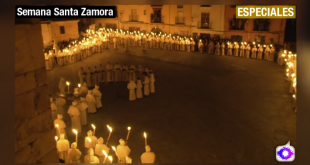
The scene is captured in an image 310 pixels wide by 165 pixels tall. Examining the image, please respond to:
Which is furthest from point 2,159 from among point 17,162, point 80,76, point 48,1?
point 80,76

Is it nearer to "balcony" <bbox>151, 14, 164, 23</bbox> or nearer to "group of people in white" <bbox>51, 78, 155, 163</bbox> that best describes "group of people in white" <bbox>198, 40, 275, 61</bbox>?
"balcony" <bbox>151, 14, 164, 23</bbox>

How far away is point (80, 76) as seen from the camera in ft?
46.1

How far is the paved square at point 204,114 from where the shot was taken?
8.16 m

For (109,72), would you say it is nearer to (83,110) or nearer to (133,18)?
(83,110)

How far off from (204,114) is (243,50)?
1128 centimetres

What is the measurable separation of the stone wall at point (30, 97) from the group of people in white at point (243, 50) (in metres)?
17.3

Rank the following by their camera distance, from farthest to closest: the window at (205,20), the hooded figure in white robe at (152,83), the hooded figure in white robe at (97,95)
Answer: the window at (205,20)
the hooded figure in white robe at (152,83)
the hooded figure in white robe at (97,95)

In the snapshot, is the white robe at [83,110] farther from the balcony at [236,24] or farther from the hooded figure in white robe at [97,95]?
the balcony at [236,24]

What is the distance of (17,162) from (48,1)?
215cm

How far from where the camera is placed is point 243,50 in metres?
20.6

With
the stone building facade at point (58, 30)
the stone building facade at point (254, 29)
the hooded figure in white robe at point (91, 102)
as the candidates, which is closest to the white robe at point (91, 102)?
the hooded figure in white robe at point (91, 102)

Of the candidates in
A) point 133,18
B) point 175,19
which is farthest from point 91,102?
point 133,18

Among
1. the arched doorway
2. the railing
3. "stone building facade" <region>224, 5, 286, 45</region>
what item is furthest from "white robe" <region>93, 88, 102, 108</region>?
the railing

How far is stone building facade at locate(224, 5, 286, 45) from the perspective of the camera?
2183cm
